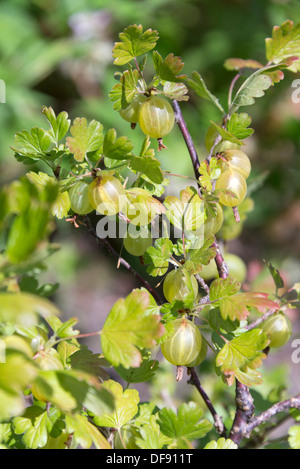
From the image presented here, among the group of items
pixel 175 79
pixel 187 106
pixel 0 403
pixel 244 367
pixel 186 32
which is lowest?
pixel 187 106

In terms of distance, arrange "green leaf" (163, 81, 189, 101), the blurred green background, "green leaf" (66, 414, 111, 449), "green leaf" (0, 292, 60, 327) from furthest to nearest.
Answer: the blurred green background
"green leaf" (163, 81, 189, 101)
"green leaf" (66, 414, 111, 449)
"green leaf" (0, 292, 60, 327)

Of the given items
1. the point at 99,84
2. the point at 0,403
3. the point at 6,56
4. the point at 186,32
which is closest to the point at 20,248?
the point at 0,403

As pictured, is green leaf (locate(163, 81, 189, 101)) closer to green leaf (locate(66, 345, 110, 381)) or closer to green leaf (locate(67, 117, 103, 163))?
green leaf (locate(67, 117, 103, 163))

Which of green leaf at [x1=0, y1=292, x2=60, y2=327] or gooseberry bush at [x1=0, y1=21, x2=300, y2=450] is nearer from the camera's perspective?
green leaf at [x1=0, y1=292, x2=60, y2=327]

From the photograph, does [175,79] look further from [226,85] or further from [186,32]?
[186,32]

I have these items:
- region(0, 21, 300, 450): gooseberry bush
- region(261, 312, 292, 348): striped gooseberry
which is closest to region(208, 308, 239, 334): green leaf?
region(0, 21, 300, 450): gooseberry bush
